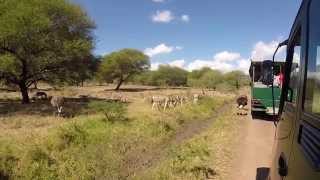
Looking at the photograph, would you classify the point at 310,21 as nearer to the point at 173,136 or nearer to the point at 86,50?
the point at 173,136

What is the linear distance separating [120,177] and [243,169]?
4.14 meters

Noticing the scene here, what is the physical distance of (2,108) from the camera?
29.0 meters

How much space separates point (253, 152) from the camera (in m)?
14.6

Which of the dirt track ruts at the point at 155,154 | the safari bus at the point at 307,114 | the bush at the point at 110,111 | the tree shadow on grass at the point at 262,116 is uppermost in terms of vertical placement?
the safari bus at the point at 307,114

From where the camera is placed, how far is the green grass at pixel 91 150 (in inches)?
528

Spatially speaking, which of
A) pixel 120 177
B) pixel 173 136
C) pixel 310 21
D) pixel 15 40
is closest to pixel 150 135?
pixel 173 136

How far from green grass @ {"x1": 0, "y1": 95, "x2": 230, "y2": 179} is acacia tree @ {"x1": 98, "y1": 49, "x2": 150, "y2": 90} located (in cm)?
5608

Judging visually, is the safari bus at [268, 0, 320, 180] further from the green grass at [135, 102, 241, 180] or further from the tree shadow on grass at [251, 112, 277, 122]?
the tree shadow on grass at [251, 112, 277, 122]

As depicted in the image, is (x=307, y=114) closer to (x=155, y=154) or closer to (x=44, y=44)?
(x=155, y=154)

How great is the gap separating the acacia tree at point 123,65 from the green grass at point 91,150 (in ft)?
184

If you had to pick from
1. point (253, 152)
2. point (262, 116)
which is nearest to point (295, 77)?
point (253, 152)

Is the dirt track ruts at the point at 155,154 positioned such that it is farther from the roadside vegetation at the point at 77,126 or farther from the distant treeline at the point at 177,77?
the distant treeline at the point at 177,77

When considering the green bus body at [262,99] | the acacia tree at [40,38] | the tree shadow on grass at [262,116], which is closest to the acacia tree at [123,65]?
the acacia tree at [40,38]

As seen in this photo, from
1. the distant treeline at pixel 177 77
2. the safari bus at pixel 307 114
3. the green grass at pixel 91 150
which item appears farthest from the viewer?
the distant treeline at pixel 177 77
